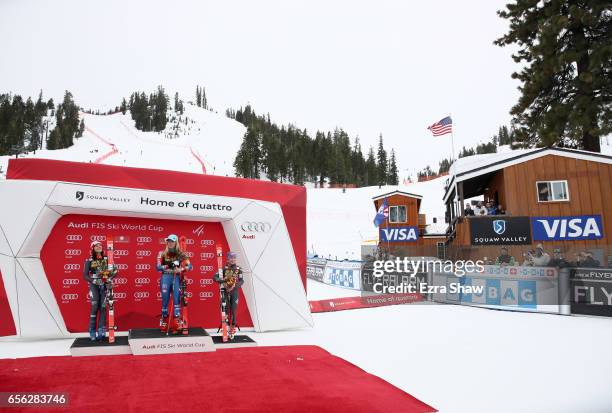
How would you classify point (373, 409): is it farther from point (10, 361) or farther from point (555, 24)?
point (555, 24)

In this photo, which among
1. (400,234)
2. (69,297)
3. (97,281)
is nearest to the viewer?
(97,281)

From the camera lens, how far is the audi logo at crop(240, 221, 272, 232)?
9.12 m

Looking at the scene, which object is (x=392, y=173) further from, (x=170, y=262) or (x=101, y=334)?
(x=101, y=334)

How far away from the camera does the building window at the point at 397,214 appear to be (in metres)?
31.8

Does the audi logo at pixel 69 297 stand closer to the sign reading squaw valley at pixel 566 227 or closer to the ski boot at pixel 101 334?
the ski boot at pixel 101 334

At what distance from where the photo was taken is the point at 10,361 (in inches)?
225

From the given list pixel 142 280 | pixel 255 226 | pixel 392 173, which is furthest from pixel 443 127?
pixel 392 173

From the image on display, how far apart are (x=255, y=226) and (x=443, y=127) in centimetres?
2010

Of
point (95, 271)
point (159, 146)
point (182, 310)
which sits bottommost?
point (182, 310)

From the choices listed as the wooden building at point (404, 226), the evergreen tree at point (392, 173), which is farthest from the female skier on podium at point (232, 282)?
the evergreen tree at point (392, 173)

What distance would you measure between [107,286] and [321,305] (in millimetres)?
7142

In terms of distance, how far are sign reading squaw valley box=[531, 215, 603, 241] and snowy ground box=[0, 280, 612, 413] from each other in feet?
23.4

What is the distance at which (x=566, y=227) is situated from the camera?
56.6ft

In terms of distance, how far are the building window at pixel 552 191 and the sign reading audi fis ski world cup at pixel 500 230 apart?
1.50m
